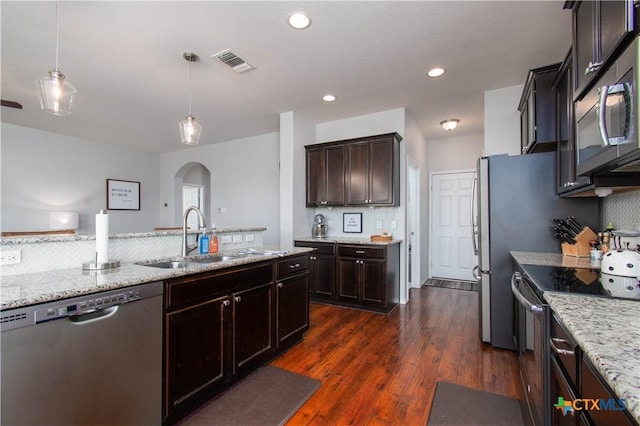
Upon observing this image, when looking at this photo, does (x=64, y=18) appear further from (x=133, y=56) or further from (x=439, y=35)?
(x=439, y=35)

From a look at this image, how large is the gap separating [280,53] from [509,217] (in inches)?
100

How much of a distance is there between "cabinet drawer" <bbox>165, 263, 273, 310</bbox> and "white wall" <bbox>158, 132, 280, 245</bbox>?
10.2ft

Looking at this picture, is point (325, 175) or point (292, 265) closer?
point (292, 265)

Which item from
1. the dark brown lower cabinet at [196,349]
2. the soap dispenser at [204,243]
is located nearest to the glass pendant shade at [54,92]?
the soap dispenser at [204,243]

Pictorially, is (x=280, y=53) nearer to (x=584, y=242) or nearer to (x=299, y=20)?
(x=299, y=20)

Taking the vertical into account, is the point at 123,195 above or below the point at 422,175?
below

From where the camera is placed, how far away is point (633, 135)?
98cm

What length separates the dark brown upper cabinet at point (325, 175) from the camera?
424 centimetres

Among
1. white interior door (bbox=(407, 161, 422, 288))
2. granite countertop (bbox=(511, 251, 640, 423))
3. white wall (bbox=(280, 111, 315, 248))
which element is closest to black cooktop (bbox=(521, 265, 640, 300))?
granite countertop (bbox=(511, 251, 640, 423))

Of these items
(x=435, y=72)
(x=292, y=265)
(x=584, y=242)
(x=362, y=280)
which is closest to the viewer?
(x=584, y=242)

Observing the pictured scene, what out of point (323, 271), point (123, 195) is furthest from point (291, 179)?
point (123, 195)

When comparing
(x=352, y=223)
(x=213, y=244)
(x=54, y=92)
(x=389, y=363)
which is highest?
(x=54, y=92)

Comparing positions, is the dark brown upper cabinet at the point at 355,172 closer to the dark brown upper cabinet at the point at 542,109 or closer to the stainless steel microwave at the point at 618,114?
the dark brown upper cabinet at the point at 542,109

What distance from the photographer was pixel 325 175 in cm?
433
